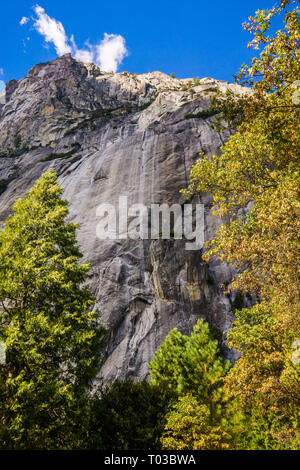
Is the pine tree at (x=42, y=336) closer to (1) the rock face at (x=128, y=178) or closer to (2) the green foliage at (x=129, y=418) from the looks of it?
(2) the green foliage at (x=129, y=418)

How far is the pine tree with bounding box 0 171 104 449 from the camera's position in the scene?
8.94m

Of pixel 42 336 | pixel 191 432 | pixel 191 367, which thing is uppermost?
pixel 42 336

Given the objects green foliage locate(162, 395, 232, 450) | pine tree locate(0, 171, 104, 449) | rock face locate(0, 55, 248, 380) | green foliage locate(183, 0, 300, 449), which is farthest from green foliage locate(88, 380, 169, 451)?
rock face locate(0, 55, 248, 380)

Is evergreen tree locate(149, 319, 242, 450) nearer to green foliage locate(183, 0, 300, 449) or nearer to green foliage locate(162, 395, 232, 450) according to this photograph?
green foliage locate(162, 395, 232, 450)

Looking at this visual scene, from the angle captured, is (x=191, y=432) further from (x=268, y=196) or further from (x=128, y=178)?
(x=128, y=178)

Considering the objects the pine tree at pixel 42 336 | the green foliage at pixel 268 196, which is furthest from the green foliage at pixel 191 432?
the pine tree at pixel 42 336

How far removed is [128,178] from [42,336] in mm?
25154

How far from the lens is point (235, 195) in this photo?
8.78 meters

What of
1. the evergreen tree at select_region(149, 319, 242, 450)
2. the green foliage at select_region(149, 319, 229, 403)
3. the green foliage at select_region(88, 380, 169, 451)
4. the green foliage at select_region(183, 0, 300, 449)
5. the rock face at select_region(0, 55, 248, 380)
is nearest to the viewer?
the green foliage at select_region(183, 0, 300, 449)

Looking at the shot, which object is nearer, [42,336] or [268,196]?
[268,196]

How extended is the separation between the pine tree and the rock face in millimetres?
→ 11884

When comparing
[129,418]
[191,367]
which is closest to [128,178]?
[191,367]

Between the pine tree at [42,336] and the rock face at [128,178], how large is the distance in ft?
39.0

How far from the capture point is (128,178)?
108 ft
